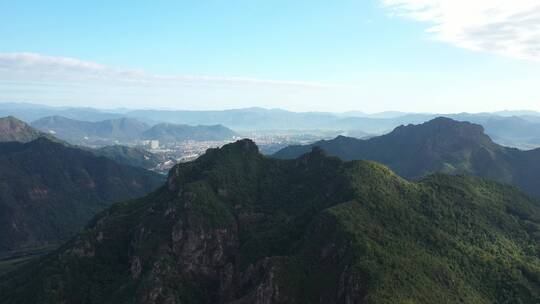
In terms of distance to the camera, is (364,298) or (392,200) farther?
(392,200)

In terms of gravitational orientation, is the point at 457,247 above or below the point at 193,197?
below

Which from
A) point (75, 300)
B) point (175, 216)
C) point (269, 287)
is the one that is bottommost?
point (75, 300)

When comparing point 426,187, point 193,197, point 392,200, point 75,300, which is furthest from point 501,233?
point 75,300

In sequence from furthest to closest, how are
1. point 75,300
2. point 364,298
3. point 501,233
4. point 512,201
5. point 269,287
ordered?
point 512,201 → point 501,233 → point 75,300 → point 269,287 → point 364,298

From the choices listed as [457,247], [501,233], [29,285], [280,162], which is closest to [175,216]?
[29,285]

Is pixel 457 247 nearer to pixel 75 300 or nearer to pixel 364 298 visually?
pixel 364 298

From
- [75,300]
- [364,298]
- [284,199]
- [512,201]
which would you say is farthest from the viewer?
[512,201]
